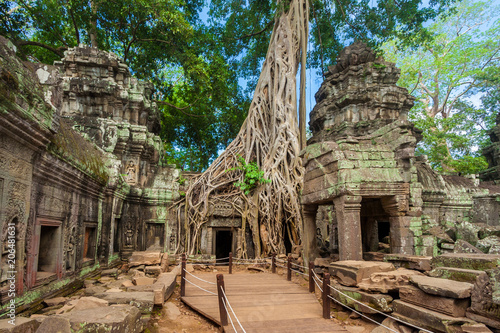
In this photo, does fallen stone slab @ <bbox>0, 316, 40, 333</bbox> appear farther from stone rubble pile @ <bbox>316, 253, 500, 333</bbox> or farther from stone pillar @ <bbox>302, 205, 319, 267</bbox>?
stone pillar @ <bbox>302, 205, 319, 267</bbox>

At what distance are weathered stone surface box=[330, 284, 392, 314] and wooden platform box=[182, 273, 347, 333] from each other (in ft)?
Result: 1.19

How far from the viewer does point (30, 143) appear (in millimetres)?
3486

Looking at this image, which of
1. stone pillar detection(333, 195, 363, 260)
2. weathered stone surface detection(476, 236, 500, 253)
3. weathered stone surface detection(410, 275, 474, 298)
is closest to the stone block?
stone pillar detection(333, 195, 363, 260)

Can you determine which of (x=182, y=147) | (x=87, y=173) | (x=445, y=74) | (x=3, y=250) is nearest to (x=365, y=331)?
(x=3, y=250)

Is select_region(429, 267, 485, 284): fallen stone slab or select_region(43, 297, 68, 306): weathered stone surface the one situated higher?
select_region(429, 267, 485, 284): fallen stone slab

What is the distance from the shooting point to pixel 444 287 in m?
2.93

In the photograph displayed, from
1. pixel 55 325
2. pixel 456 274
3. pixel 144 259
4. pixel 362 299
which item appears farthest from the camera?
pixel 144 259

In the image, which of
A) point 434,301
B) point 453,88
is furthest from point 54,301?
point 453,88

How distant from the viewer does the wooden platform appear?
3.63 metres

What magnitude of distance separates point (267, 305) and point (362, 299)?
54.0 inches

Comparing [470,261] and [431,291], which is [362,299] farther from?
[470,261]

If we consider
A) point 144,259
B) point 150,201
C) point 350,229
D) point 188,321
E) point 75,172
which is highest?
point 75,172

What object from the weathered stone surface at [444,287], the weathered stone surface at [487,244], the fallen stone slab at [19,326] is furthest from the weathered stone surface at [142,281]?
the weathered stone surface at [487,244]

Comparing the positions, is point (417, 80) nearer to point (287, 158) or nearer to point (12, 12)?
point (287, 158)
